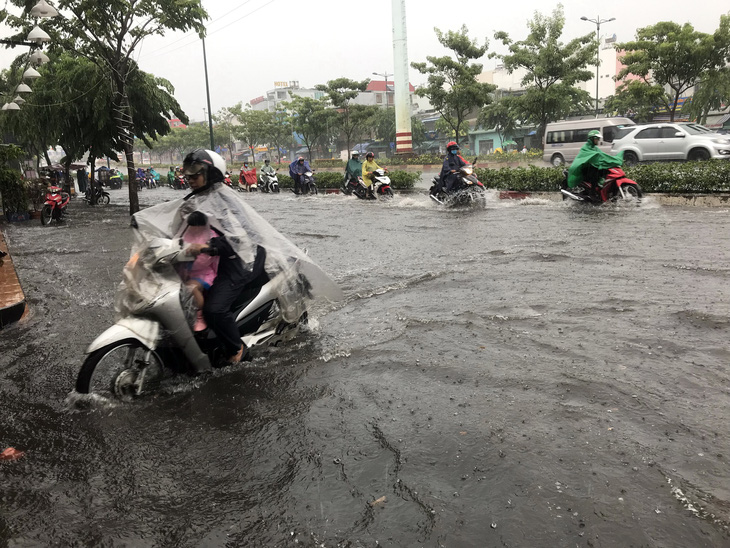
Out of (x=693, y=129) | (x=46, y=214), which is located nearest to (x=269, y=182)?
(x=46, y=214)

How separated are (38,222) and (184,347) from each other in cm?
1607

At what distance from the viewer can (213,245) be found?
12.4 ft

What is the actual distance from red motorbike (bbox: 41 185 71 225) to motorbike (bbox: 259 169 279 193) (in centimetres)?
1150

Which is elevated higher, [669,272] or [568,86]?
[568,86]

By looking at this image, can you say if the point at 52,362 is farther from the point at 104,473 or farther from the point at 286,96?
the point at 286,96

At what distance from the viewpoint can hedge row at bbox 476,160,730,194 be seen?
1197 cm

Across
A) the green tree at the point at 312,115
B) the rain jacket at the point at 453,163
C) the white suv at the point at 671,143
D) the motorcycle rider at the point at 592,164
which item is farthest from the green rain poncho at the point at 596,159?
the green tree at the point at 312,115

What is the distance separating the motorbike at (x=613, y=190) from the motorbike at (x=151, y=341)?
977 centimetres

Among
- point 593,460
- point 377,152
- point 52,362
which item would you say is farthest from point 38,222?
point 377,152

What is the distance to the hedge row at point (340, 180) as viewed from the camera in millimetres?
20031

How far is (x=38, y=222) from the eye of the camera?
17.2m

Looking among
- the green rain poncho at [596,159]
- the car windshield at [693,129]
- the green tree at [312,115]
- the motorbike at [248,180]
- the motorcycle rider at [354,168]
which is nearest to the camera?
the green rain poncho at [596,159]

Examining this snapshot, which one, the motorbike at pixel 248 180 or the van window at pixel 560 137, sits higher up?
the van window at pixel 560 137

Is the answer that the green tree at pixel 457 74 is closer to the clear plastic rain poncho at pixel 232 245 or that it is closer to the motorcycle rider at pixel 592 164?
the motorcycle rider at pixel 592 164
